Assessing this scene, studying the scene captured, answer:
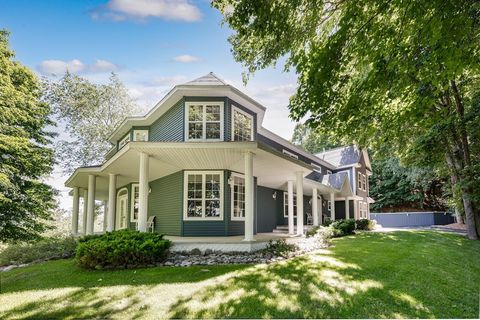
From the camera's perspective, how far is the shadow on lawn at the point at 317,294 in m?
4.38

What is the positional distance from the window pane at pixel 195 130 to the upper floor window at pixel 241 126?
1.30m

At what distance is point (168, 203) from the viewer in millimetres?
12062

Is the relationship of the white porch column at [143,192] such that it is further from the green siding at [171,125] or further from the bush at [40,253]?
the bush at [40,253]

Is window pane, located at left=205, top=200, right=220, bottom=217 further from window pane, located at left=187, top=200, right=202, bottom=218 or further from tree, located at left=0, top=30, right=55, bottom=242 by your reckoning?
tree, located at left=0, top=30, right=55, bottom=242

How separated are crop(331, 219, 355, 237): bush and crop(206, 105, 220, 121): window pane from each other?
8877mm

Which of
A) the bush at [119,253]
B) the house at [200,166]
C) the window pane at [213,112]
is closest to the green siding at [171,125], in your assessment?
the house at [200,166]

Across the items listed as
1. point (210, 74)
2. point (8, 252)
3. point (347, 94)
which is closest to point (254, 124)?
point (210, 74)

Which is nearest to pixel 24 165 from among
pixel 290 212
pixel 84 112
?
pixel 290 212

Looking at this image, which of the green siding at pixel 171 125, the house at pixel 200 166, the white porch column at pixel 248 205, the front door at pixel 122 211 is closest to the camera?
the white porch column at pixel 248 205

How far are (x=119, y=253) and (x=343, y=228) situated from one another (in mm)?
12506

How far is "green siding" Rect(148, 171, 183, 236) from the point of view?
11.2m

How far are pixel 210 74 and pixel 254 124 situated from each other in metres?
2.87

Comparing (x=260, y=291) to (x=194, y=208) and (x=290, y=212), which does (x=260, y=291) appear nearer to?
(x=194, y=208)

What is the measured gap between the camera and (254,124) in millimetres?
12656
